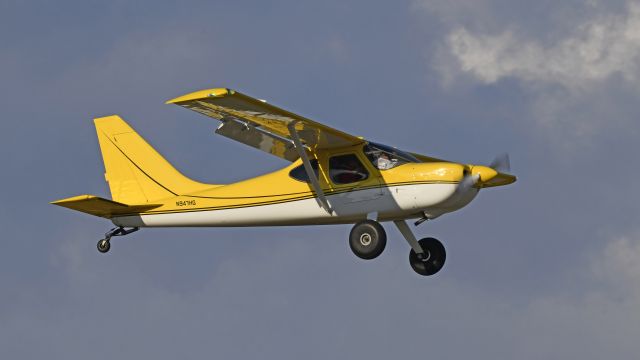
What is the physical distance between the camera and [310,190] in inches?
949

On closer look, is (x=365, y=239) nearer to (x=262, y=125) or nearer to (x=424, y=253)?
(x=424, y=253)

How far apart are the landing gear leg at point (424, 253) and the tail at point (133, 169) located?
13.1 feet

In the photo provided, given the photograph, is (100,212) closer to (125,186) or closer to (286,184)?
(125,186)

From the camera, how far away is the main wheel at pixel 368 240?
23188mm

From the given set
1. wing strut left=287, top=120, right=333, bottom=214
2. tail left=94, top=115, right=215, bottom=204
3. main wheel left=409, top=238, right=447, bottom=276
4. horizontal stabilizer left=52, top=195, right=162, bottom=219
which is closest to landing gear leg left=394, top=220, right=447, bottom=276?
main wheel left=409, top=238, right=447, bottom=276

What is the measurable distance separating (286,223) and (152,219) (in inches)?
116

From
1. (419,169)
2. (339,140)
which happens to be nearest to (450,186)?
(419,169)

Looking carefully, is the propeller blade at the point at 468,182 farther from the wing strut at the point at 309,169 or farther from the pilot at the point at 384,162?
the wing strut at the point at 309,169

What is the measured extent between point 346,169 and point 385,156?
0.75 m

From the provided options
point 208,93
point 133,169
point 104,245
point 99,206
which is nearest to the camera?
point 208,93

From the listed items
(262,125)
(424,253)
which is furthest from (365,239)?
(262,125)

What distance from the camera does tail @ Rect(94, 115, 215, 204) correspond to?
2625cm

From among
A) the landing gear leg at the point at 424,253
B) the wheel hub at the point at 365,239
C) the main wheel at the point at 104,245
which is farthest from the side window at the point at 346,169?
the main wheel at the point at 104,245

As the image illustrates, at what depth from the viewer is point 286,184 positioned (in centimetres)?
2445
